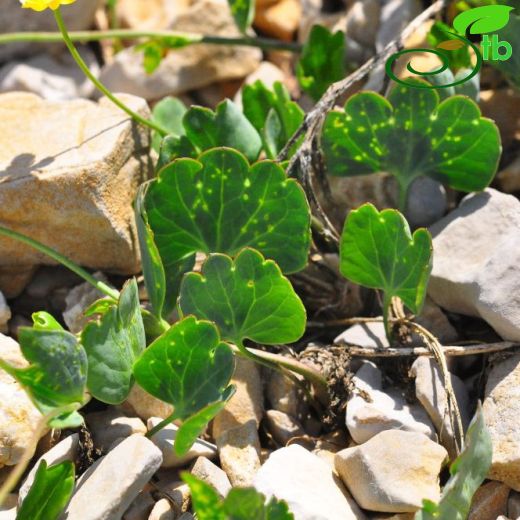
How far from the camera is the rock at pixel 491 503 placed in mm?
1526

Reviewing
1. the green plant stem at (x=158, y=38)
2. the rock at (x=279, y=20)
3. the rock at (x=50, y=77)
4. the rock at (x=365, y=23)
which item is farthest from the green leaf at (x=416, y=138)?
the rock at (x=50, y=77)

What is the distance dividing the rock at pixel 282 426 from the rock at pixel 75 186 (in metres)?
0.46

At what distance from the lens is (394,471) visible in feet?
4.86

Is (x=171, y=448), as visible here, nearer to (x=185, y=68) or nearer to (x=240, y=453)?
(x=240, y=453)

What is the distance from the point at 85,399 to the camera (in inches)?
55.9

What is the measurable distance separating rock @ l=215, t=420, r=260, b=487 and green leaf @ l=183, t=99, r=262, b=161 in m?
0.61

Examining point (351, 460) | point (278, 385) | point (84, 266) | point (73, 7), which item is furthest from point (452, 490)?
point (73, 7)

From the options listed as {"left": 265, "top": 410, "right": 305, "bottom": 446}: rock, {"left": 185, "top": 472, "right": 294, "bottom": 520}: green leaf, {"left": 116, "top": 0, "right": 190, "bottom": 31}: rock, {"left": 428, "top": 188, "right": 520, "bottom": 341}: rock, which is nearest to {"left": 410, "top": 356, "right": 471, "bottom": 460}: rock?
{"left": 428, "top": 188, "right": 520, "bottom": 341}: rock

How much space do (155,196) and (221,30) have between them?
1.04m

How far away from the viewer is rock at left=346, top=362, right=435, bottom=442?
5.23ft

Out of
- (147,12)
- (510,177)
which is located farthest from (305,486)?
(147,12)

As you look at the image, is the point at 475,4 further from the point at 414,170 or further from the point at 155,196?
the point at 155,196

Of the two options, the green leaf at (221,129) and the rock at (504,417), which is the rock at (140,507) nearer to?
the rock at (504,417)

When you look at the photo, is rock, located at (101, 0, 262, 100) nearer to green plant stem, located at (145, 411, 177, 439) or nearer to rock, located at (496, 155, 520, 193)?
rock, located at (496, 155, 520, 193)
